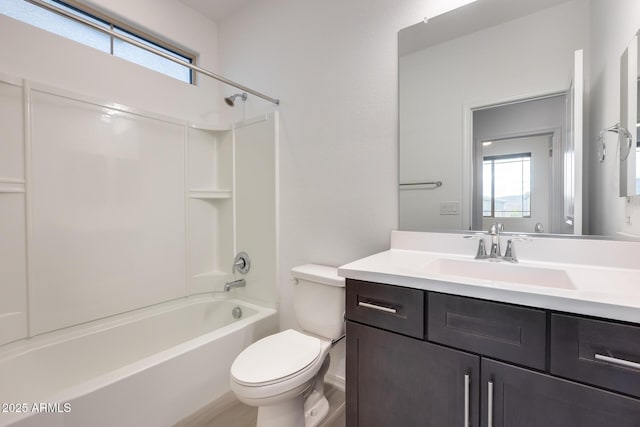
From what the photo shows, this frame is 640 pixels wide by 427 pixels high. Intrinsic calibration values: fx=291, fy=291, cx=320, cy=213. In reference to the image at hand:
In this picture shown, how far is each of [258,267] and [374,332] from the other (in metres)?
1.40

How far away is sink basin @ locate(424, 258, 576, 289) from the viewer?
1.11 meters

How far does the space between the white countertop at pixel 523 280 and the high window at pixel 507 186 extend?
0.64ft

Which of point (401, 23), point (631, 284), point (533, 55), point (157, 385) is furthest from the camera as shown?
point (401, 23)

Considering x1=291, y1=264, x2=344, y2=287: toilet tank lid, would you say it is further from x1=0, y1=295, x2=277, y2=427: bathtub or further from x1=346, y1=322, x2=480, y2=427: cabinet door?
x1=0, y1=295, x2=277, y2=427: bathtub

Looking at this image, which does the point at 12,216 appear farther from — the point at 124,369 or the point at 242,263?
the point at 242,263

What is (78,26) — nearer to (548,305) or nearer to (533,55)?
(533,55)

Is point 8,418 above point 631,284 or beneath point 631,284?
beneath

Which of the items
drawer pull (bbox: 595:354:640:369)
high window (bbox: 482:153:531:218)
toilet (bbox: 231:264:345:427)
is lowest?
toilet (bbox: 231:264:345:427)

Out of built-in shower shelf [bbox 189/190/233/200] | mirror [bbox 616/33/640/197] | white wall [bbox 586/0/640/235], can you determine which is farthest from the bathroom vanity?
built-in shower shelf [bbox 189/190/233/200]

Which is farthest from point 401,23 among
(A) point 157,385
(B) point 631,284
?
(A) point 157,385

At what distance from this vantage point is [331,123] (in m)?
1.85

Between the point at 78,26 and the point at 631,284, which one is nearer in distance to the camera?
the point at 631,284

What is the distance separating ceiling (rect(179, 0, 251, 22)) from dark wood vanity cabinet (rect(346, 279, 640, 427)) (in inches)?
95.0

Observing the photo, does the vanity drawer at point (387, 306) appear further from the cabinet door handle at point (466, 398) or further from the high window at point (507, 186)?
the high window at point (507, 186)
